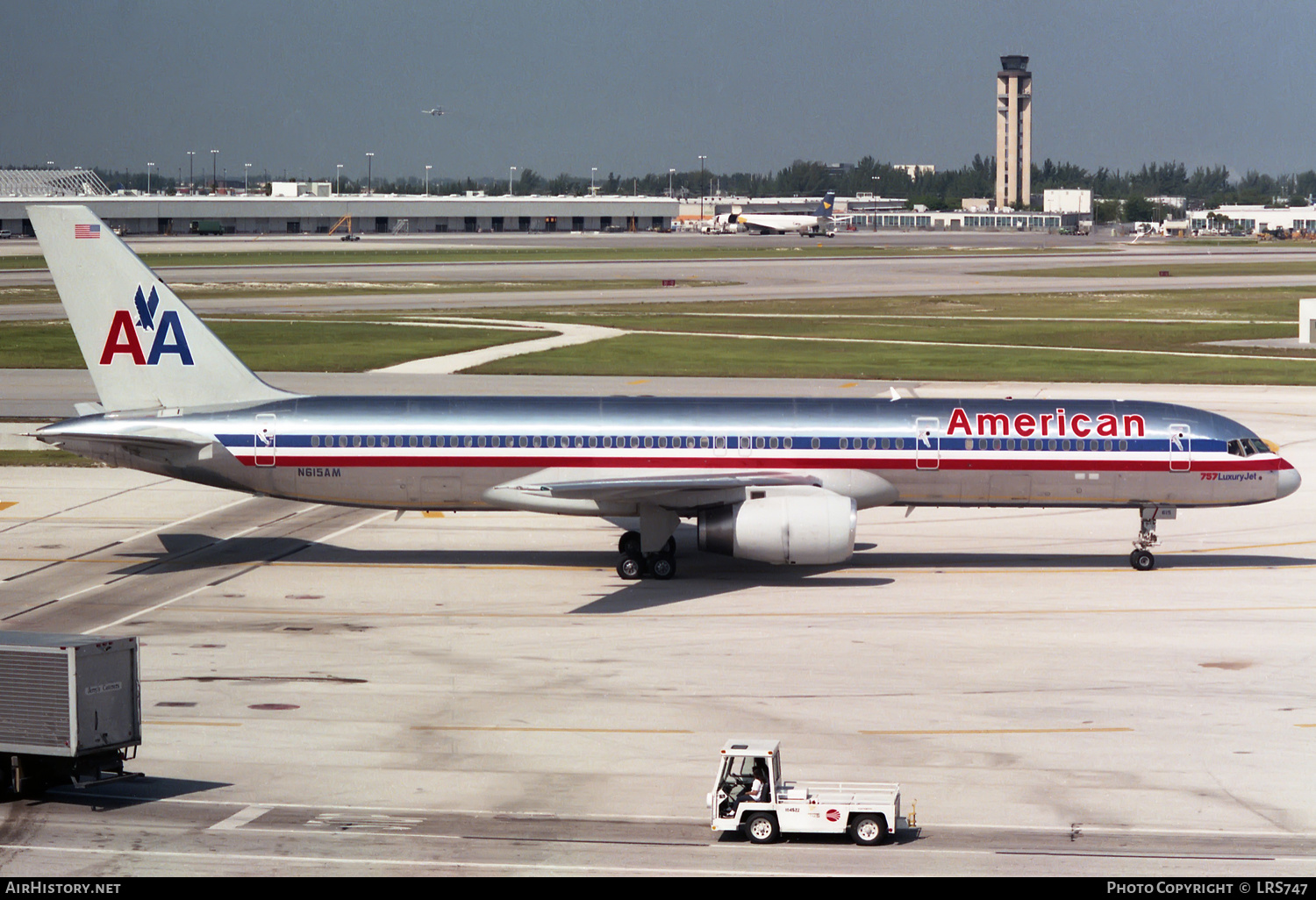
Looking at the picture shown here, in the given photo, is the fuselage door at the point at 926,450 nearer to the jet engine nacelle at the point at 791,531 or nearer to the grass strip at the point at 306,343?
the jet engine nacelle at the point at 791,531

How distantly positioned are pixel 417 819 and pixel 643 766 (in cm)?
390

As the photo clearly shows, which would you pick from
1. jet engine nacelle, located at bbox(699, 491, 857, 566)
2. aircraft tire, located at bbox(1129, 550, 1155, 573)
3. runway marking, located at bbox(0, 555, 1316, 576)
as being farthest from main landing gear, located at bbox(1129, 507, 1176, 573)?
jet engine nacelle, located at bbox(699, 491, 857, 566)

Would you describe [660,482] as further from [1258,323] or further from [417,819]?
[1258,323]

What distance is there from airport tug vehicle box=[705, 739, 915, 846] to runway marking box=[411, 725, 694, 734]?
4.44m

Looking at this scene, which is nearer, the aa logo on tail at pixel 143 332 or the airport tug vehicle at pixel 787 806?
the airport tug vehicle at pixel 787 806

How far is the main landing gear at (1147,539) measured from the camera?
1452 inches

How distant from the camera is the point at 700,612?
3247 cm

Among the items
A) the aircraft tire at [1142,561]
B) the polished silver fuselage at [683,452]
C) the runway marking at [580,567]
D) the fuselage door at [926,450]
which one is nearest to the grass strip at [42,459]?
the runway marking at [580,567]

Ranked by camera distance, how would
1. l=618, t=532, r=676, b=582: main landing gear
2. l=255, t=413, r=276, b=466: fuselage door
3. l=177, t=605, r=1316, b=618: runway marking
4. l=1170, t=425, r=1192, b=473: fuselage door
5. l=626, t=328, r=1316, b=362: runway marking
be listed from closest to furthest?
l=177, t=605, r=1316, b=618: runway marking < l=618, t=532, r=676, b=582: main landing gear < l=255, t=413, r=276, b=466: fuselage door < l=1170, t=425, r=1192, b=473: fuselage door < l=626, t=328, r=1316, b=362: runway marking

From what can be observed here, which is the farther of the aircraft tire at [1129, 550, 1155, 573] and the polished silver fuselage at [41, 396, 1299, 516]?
the aircraft tire at [1129, 550, 1155, 573]

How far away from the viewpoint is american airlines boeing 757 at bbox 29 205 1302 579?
118 feet

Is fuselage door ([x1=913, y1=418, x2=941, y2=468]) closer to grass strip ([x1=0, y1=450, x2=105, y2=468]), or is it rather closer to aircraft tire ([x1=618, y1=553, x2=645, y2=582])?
Result: aircraft tire ([x1=618, y1=553, x2=645, y2=582])

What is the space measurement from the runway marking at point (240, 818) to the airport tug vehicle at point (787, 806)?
6.28 metres

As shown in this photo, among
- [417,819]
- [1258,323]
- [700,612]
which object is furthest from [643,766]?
[1258,323]
